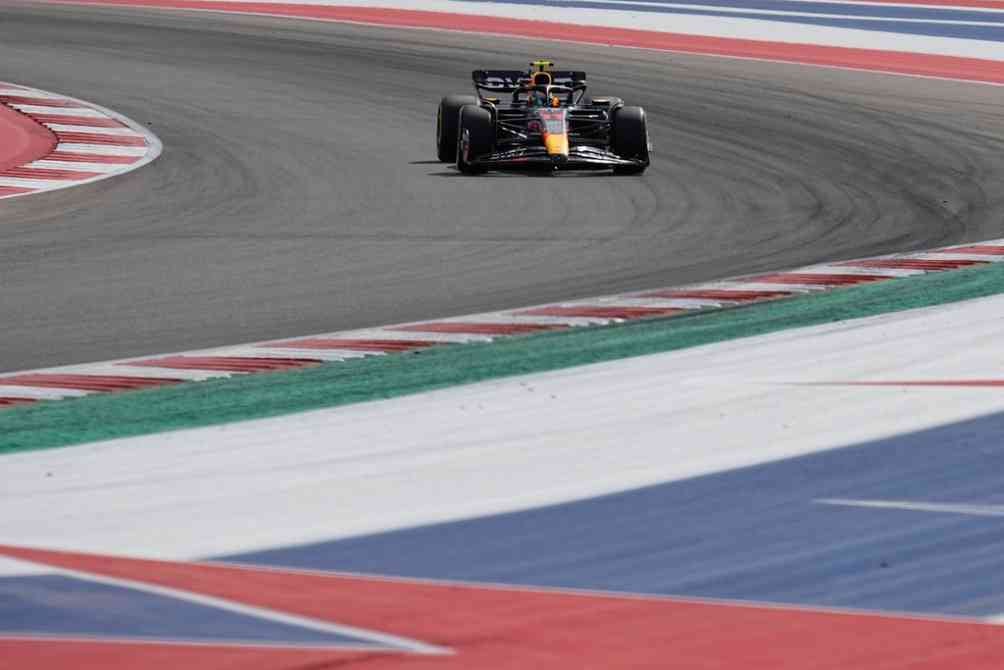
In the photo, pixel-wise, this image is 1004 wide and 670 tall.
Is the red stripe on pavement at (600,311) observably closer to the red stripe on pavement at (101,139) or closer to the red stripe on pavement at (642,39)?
the red stripe on pavement at (101,139)

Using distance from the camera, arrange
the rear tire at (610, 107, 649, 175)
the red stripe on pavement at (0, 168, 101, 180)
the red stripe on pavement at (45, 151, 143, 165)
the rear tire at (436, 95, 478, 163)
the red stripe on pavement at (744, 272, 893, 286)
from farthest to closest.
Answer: the rear tire at (436, 95, 478, 163) → the red stripe on pavement at (45, 151, 143, 165) → the rear tire at (610, 107, 649, 175) → the red stripe on pavement at (0, 168, 101, 180) → the red stripe on pavement at (744, 272, 893, 286)

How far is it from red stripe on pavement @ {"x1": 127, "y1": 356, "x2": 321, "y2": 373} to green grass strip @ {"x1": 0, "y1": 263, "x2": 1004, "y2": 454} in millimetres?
143

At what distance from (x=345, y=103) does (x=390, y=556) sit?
15.8 meters

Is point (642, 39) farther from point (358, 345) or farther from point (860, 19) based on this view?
point (358, 345)

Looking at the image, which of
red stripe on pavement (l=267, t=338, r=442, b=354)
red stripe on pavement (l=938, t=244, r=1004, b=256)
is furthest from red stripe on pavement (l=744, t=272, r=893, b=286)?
red stripe on pavement (l=267, t=338, r=442, b=354)

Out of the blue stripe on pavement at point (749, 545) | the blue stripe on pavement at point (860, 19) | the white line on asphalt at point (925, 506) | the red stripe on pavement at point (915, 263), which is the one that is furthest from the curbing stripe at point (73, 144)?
the blue stripe on pavement at point (860, 19)

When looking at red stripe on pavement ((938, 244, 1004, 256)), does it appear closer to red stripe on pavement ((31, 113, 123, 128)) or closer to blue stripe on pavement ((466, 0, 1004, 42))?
red stripe on pavement ((31, 113, 123, 128))

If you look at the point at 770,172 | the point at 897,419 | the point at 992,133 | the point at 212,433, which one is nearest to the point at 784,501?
the point at 897,419

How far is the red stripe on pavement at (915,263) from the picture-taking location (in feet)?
39.7

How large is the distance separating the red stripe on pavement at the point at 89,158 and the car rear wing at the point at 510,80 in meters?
2.80

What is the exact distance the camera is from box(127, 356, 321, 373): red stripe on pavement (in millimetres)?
9055

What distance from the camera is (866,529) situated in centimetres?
623

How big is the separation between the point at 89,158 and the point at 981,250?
290 inches

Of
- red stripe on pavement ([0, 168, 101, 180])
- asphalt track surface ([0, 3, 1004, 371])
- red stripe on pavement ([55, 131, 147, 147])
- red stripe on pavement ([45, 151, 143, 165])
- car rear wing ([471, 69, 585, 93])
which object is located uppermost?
car rear wing ([471, 69, 585, 93])
